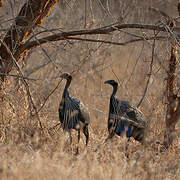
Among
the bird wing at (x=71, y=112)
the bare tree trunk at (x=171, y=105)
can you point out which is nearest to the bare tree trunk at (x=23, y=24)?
the bird wing at (x=71, y=112)

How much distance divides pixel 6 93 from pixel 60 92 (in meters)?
2.48

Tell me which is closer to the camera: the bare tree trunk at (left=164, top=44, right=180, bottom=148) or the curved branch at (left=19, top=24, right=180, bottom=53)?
the curved branch at (left=19, top=24, right=180, bottom=53)

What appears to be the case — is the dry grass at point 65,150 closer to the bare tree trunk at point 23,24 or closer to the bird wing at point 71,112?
the bird wing at point 71,112

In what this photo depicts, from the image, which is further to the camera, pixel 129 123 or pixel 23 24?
pixel 129 123

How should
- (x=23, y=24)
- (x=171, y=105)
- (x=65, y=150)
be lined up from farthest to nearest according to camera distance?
1. (x=171, y=105)
2. (x=23, y=24)
3. (x=65, y=150)

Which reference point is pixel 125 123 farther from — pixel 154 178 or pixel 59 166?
pixel 59 166

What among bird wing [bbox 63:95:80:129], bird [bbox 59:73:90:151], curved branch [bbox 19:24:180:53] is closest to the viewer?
curved branch [bbox 19:24:180:53]

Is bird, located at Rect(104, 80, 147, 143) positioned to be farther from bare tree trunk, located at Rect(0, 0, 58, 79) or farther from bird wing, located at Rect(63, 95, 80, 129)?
bare tree trunk, located at Rect(0, 0, 58, 79)

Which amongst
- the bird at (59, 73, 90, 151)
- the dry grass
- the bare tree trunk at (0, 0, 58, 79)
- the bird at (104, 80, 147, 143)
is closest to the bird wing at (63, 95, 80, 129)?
the bird at (59, 73, 90, 151)

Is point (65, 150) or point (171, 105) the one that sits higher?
point (171, 105)

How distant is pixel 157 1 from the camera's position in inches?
373

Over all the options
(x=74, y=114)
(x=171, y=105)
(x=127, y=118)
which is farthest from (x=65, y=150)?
(x=171, y=105)

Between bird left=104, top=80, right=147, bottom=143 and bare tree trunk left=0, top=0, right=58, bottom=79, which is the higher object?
bare tree trunk left=0, top=0, right=58, bottom=79

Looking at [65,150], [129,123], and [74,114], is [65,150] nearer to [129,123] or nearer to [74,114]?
[74,114]
